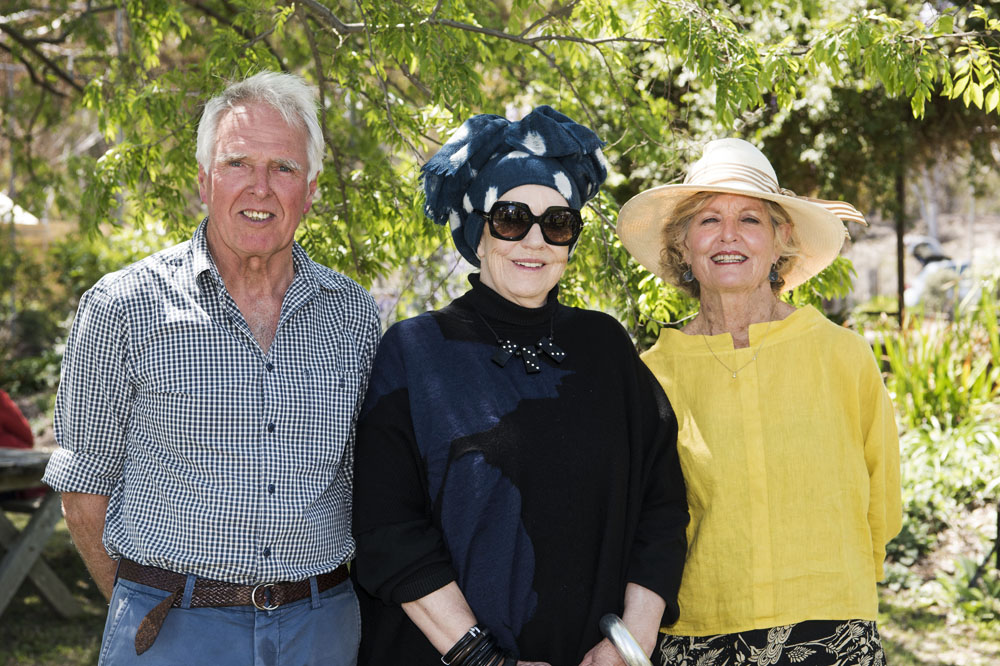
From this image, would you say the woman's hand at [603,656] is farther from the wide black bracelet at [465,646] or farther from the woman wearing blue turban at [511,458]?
the wide black bracelet at [465,646]

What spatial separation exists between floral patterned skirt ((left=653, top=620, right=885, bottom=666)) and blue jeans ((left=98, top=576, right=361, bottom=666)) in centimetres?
87

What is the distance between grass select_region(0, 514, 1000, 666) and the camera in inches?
196

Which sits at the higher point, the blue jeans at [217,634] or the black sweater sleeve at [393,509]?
the black sweater sleeve at [393,509]

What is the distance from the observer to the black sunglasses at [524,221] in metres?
2.10

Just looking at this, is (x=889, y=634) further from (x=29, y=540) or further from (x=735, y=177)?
(x=29, y=540)

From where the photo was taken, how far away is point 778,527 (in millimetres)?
2326

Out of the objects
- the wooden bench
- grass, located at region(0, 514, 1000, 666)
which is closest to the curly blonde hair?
grass, located at region(0, 514, 1000, 666)

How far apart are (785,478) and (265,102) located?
63.5 inches

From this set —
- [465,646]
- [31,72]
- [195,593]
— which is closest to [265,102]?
[195,593]

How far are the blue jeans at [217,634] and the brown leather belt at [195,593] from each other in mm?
14

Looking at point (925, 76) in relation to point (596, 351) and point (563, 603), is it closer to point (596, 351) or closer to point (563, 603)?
point (596, 351)

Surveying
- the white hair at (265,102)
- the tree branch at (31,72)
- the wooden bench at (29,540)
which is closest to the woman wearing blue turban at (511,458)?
the white hair at (265,102)

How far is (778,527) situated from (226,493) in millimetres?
1352

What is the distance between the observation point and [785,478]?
2.34m
